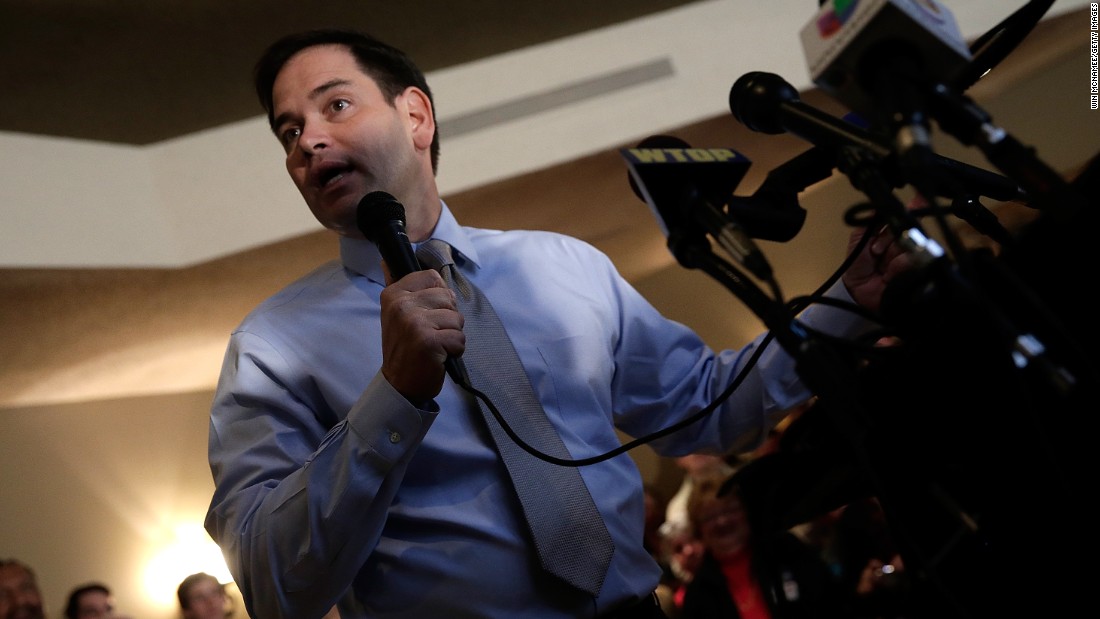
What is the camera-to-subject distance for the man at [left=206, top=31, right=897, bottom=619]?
117cm

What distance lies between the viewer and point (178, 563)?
19.7 feet

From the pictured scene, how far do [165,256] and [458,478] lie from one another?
342 centimetres

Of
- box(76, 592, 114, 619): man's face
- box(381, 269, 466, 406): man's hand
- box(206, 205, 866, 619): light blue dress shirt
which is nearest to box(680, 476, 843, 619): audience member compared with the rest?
box(206, 205, 866, 619): light blue dress shirt

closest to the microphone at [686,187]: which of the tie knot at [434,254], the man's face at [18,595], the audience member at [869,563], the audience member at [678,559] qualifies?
the tie knot at [434,254]

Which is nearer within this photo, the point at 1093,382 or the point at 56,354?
the point at 1093,382

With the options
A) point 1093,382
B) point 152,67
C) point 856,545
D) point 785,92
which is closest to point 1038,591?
point 1093,382

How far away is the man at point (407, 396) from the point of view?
1.17m

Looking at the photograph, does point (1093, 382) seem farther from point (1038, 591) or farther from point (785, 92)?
point (785, 92)

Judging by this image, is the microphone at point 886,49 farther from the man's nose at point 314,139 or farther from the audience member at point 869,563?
the audience member at point 869,563

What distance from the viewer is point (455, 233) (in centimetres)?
163

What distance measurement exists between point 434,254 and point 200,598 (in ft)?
12.9

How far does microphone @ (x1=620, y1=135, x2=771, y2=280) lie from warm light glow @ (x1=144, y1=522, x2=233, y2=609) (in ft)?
18.7

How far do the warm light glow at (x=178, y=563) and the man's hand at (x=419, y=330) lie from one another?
541cm

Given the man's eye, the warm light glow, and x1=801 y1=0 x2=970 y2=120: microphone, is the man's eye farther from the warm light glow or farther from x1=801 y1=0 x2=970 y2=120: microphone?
the warm light glow
